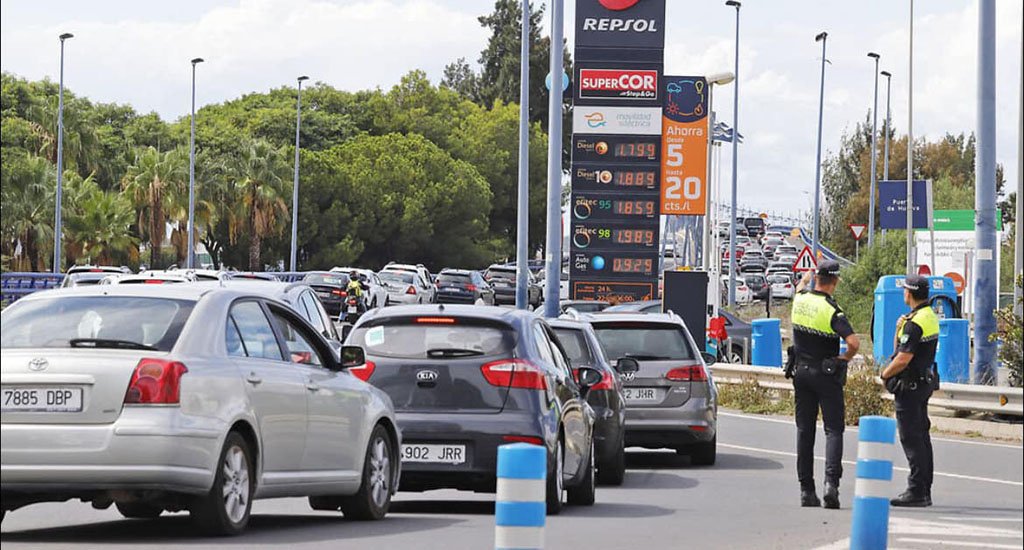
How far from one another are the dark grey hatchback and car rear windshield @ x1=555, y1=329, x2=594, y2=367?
8.40 ft

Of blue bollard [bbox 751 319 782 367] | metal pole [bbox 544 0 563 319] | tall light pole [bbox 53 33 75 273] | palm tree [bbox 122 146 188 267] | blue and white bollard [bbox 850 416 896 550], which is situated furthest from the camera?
palm tree [bbox 122 146 188 267]

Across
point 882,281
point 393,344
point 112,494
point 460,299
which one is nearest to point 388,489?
point 393,344

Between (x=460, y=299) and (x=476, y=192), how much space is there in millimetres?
30975

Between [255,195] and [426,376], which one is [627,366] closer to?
[426,376]

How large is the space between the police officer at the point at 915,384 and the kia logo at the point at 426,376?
3.37 metres

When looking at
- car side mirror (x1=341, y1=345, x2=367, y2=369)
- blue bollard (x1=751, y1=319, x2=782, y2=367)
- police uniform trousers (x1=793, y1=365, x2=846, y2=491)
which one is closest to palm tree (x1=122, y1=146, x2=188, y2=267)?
blue bollard (x1=751, y1=319, x2=782, y2=367)

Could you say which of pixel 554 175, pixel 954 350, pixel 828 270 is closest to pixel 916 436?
pixel 828 270

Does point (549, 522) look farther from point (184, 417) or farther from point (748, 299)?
point (748, 299)

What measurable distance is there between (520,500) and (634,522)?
667cm

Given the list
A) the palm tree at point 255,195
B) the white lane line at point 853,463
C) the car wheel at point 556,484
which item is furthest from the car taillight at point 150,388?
the palm tree at point 255,195

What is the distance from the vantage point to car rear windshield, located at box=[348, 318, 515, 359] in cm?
1323

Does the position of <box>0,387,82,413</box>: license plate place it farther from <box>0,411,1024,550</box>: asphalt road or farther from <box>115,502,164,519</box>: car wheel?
<box>115,502,164,519</box>: car wheel

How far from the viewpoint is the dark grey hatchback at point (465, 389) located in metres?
13.0

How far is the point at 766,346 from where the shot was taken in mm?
31547
